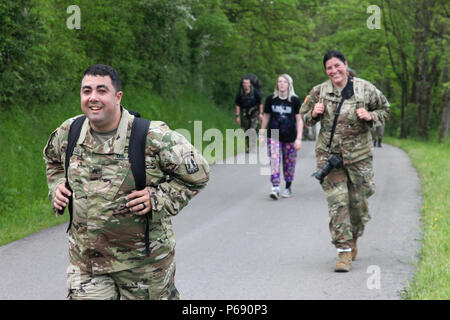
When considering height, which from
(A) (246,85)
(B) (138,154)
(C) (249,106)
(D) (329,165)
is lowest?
(D) (329,165)

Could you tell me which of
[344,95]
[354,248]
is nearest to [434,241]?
[354,248]

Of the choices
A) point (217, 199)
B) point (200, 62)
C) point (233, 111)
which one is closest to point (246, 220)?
point (217, 199)

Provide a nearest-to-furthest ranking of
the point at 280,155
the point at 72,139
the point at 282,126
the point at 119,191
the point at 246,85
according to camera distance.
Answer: the point at 119,191 < the point at 72,139 < the point at 282,126 < the point at 280,155 < the point at 246,85

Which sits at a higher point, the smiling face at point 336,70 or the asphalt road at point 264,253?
the smiling face at point 336,70

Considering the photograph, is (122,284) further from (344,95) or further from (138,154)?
(344,95)

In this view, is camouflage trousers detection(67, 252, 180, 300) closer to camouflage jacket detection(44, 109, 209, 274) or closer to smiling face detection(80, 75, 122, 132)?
camouflage jacket detection(44, 109, 209, 274)

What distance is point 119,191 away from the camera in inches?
149

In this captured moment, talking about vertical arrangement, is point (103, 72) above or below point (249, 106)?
above

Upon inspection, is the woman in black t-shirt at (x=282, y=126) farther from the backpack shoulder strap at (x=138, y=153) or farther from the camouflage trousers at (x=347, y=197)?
the backpack shoulder strap at (x=138, y=153)

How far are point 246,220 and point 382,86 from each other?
41509 millimetres

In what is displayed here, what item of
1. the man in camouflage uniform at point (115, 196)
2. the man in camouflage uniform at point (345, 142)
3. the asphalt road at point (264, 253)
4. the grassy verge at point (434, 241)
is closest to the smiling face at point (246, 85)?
the grassy verge at point (434, 241)

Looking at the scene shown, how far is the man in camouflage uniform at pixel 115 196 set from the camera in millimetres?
3785

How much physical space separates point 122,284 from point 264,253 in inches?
157

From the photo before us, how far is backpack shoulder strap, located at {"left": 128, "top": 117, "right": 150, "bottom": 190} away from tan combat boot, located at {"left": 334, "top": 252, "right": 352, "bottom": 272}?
3.50 m
